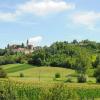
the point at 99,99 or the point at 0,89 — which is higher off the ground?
the point at 0,89

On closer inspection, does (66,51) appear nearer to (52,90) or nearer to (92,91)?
(92,91)

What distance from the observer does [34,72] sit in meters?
121

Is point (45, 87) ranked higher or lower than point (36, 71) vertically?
higher

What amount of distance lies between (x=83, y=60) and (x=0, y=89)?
235 feet

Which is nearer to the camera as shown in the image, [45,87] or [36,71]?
[45,87]

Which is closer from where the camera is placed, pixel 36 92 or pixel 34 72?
pixel 36 92

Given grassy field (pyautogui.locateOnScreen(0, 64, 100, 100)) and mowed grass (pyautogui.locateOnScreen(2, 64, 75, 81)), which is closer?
grassy field (pyautogui.locateOnScreen(0, 64, 100, 100))

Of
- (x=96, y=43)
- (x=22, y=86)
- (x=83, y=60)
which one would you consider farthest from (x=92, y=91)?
(x=96, y=43)

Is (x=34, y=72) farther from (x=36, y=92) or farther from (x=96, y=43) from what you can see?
(x=96, y=43)

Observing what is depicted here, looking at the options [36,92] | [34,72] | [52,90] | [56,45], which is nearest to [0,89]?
[52,90]

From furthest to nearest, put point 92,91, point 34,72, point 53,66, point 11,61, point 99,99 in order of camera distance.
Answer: point 11,61 < point 53,66 < point 34,72 < point 92,91 < point 99,99

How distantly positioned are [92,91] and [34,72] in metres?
53.2

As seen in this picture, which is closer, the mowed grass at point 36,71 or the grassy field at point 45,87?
the grassy field at point 45,87

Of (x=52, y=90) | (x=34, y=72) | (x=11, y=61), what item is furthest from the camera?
(x=11, y=61)
